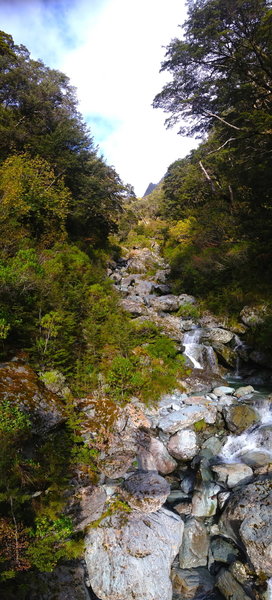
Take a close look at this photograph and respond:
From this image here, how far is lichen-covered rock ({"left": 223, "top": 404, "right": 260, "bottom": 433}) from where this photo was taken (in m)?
7.41

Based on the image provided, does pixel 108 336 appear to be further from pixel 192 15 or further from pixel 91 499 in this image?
pixel 192 15

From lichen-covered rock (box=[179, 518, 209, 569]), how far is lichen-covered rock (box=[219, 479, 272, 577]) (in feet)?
1.29

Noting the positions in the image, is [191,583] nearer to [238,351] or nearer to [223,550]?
[223,550]

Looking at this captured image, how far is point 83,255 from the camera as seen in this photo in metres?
13.4

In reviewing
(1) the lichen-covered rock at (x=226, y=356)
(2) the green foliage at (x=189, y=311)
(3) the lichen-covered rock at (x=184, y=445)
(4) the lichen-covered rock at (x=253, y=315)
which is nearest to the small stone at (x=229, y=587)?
(3) the lichen-covered rock at (x=184, y=445)

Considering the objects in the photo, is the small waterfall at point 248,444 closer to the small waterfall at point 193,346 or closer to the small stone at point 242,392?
the small stone at point 242,392

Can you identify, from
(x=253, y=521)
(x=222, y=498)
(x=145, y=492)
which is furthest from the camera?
(x=222, y=498)

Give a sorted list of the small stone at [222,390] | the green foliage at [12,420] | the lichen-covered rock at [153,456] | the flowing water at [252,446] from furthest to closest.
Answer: the small stone at [222,390] < the flowing water at [252,446] < the lichen-covered rock at [153,456] < the green foliage at [12,420]

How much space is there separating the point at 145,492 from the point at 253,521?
187 cm

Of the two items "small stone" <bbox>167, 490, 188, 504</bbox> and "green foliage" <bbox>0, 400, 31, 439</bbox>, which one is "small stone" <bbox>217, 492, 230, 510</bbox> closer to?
"small stone" <bbox>167, 490, 188, 504</bbox>

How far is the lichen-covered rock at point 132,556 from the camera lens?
388 centimetres

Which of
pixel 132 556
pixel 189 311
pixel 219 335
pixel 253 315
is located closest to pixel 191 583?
pixel 132 556

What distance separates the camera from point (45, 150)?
43.7 feet

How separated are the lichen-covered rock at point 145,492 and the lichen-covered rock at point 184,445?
136 cm
